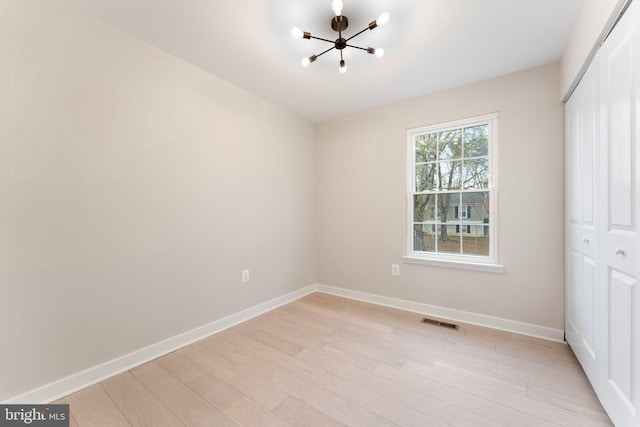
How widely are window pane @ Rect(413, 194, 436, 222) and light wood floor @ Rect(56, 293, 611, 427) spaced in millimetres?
1191

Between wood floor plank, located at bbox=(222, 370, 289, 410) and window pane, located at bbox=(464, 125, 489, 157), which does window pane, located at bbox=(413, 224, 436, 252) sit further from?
wood floor plank, located at bbox=(222, 370, 289, 410)

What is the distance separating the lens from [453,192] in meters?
2.74

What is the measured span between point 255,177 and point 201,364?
1.83 metres

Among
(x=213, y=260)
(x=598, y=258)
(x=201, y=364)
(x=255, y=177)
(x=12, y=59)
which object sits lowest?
(x=201, y=364)

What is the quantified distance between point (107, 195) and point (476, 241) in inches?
129

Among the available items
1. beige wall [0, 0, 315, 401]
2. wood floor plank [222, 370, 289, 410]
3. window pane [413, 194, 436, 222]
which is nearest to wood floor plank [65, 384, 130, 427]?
beige wall [0, 0, 315, 401]

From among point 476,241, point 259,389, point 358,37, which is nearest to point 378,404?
point 259,389

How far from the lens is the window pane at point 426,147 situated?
2869 millimetres

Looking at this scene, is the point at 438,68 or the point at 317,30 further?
the point at 438,68

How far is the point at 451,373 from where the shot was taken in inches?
69.8

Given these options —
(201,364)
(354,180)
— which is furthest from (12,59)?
(354,180)

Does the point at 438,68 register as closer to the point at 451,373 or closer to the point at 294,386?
the point at 451,373

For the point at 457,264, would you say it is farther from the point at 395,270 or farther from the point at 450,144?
the point at 450,144

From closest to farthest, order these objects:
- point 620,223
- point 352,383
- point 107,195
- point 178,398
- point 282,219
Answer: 1. point 620,223
2. point 178,398
3. point 352,383
4. point 107,195
5. point 282,219
